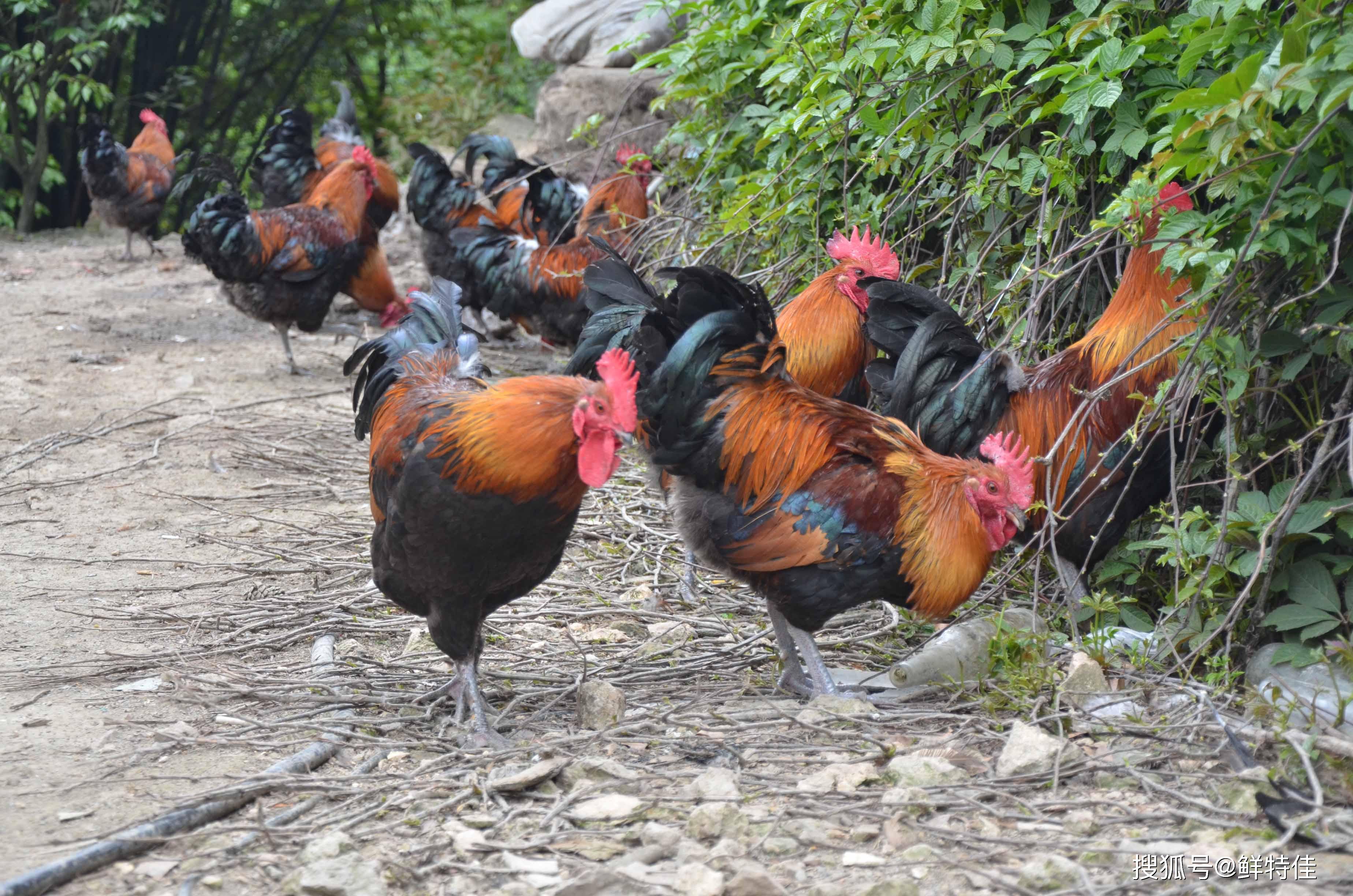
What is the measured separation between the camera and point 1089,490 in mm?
4254

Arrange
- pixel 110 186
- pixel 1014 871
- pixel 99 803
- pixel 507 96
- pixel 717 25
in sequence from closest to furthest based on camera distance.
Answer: pixel 1014 871, pixel 99 803, pixel 717 25, pixel 110 186, pixel 507 96

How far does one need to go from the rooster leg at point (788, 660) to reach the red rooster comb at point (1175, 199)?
6.21ft

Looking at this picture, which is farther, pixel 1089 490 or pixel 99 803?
pixel 1089 490

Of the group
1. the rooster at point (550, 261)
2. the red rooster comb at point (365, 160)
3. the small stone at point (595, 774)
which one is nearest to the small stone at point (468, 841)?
the small stone at point (595, 774)

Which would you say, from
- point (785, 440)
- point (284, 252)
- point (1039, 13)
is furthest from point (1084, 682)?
point (284, 252)

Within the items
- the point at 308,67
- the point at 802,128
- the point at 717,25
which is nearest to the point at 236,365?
the point at 717,25

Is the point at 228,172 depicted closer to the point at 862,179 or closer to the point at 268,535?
the point at 268,535

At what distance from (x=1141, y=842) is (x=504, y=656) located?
2.40 meters

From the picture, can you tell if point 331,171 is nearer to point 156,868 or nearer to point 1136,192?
point 1136,192

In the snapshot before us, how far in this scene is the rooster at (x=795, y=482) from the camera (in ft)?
12.3

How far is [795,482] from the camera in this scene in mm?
3828

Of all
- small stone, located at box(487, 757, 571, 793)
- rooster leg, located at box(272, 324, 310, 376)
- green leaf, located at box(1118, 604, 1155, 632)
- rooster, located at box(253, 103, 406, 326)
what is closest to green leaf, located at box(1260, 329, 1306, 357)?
green leaf, located at box(1118, 604, 1155, 632)

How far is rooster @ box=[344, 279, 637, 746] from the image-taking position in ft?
10.4

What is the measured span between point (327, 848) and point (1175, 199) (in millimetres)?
3317
